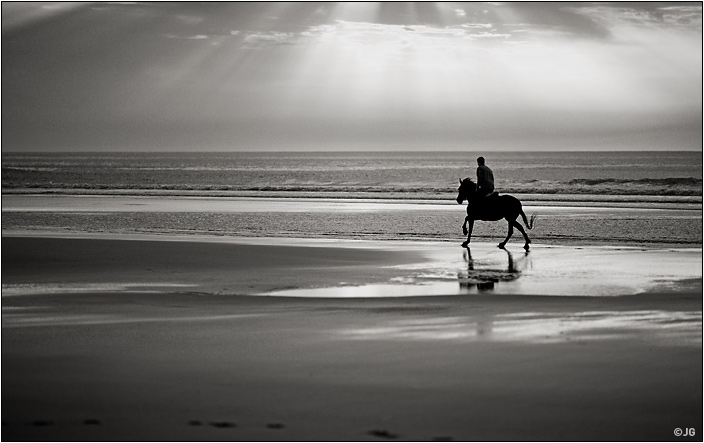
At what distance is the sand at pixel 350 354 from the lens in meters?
A: 5.98

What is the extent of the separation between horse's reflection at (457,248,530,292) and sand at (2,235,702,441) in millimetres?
77

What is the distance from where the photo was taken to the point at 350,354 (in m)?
7.76

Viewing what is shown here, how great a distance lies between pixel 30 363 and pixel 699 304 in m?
7.63

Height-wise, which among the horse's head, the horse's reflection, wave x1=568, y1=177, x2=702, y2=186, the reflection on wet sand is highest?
the horse's head

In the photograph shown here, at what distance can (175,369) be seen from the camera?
7.31 metres

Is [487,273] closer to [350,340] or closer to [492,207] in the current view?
[492,207]

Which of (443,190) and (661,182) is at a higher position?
(443,190)

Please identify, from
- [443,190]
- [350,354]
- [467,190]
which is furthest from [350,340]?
[443,190]

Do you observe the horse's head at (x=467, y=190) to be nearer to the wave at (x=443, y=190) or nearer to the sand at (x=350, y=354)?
the sand at (x=350, y=354)

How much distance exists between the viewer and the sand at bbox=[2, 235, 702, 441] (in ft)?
19.6

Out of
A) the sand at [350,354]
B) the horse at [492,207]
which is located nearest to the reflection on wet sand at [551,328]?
the sand at [350,354]

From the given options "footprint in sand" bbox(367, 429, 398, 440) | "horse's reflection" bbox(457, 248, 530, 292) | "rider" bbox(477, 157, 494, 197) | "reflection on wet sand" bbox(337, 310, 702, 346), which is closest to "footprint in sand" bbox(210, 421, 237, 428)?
"footprint in sand" bbox(367, 429, 398, 440)

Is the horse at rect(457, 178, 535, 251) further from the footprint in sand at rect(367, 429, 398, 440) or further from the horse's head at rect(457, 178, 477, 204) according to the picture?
the footprint in sand at rect(367, 429, 398, 440)

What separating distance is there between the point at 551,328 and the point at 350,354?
2.39 meters
